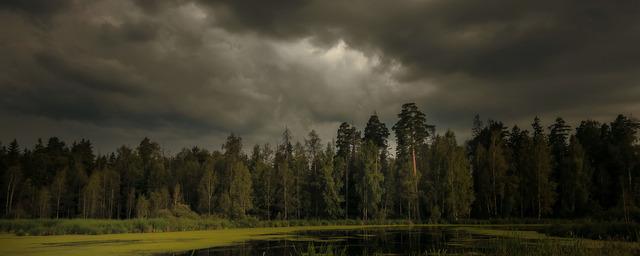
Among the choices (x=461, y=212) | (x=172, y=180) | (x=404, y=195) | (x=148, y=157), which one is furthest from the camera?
(x=148, y=157)

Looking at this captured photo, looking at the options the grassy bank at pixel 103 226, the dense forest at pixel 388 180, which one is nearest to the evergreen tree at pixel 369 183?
the dense forest at pixel 388 180

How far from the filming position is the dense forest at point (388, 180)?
201 ft

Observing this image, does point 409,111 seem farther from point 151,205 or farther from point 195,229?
point 151,205

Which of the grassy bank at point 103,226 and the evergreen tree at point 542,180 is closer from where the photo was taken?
the grassy bank at point 103,226

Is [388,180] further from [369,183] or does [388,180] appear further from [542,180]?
[542,180]

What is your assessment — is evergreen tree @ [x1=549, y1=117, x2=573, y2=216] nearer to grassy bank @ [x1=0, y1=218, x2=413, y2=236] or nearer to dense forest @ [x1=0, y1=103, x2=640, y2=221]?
dense forest @ [x1=0, y1=103, x2=640, y2=221]

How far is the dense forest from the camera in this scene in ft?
201

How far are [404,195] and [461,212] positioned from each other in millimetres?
8466

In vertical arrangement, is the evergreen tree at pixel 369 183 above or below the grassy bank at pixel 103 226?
above

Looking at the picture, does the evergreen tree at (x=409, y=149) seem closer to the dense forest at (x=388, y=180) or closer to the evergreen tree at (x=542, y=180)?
the dense forest at (x=388, y=180)

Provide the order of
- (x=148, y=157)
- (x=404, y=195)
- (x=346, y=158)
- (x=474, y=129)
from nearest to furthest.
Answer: (x=404, y=195), (x=346, y=158), (x=474, y=129), (x=148, y=157)

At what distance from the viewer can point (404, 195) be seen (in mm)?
66438

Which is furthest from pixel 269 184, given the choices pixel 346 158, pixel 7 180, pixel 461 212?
pixel 7 180

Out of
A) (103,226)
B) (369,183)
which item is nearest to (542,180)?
(369,183)
